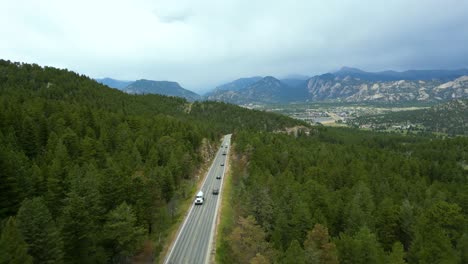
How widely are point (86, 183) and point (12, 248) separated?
18.5 meters

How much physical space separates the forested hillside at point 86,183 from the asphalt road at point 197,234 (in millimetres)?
3776

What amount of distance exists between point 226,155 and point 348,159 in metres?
47.6

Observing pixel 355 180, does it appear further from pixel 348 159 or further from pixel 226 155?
pixel 226 155

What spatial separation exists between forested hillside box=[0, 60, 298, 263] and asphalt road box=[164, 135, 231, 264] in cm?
378

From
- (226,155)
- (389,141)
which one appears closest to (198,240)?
(226,155)

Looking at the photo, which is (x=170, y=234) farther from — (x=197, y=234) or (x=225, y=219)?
(x=225, y=219)

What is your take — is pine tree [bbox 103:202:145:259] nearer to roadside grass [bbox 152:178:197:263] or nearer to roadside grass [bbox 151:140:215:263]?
roadside grass [bbox 152:178:197:263]

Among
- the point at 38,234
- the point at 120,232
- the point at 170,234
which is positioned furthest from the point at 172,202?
the point at 38,234

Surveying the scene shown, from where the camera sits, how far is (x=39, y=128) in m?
74.4

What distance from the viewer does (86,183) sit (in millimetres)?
43812

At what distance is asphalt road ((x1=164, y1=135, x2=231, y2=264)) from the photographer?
158 ft

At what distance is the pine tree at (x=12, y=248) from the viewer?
24659 mm

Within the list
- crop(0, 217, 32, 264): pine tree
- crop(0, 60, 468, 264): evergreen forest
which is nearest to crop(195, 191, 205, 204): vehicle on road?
crop(0, 60, 468, 264): evergreen forest

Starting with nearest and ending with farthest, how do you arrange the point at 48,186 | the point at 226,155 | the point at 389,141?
the point at 48,186
the point at 226,155
the point at 389,141
